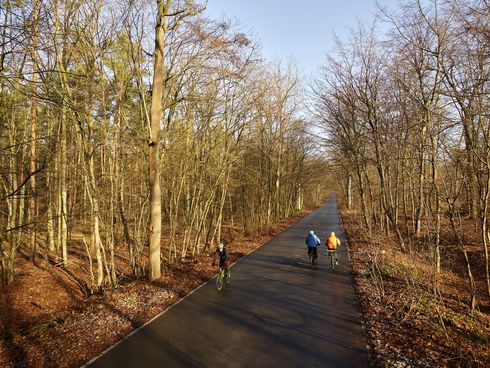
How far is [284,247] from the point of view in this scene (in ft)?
61.8

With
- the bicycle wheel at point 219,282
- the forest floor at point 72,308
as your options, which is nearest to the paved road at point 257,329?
the bicycle wheel at point 219,282

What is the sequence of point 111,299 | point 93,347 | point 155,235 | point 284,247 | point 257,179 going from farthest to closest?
1. point 257,179
2. point 284,247
3. point 155,235
4. point 111,299
5. point 93,347

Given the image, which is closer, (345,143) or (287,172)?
(345,143)

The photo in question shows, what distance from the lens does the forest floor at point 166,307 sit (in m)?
6.37

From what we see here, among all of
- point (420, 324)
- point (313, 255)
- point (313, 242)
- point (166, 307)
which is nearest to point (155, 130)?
point (166, 307)

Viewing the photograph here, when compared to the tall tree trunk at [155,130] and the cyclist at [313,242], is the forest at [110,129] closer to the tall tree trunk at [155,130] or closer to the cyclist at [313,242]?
the tall tree trunk at [155,130]

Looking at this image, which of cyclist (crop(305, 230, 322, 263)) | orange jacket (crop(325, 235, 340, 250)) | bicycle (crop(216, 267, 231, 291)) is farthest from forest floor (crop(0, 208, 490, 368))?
cyclist (crop(305, 230, 322, 263))

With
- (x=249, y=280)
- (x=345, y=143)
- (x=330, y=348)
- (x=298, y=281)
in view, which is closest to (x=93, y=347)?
(x=330, y=348)

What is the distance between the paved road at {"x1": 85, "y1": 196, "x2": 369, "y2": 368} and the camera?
616cm

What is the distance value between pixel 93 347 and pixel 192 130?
464 inches

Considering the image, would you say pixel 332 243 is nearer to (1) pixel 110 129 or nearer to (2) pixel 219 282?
(2) pixel 219 282

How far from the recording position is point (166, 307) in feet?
30.0

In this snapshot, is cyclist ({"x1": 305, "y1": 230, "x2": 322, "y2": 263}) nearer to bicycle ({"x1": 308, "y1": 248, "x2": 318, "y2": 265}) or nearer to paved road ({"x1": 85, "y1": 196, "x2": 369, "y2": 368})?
bicycle ({"x1": 308, "y1": 248, "x2": 318, "y2": 265})

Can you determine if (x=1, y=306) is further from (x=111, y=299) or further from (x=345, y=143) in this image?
(x=345, y=143)
